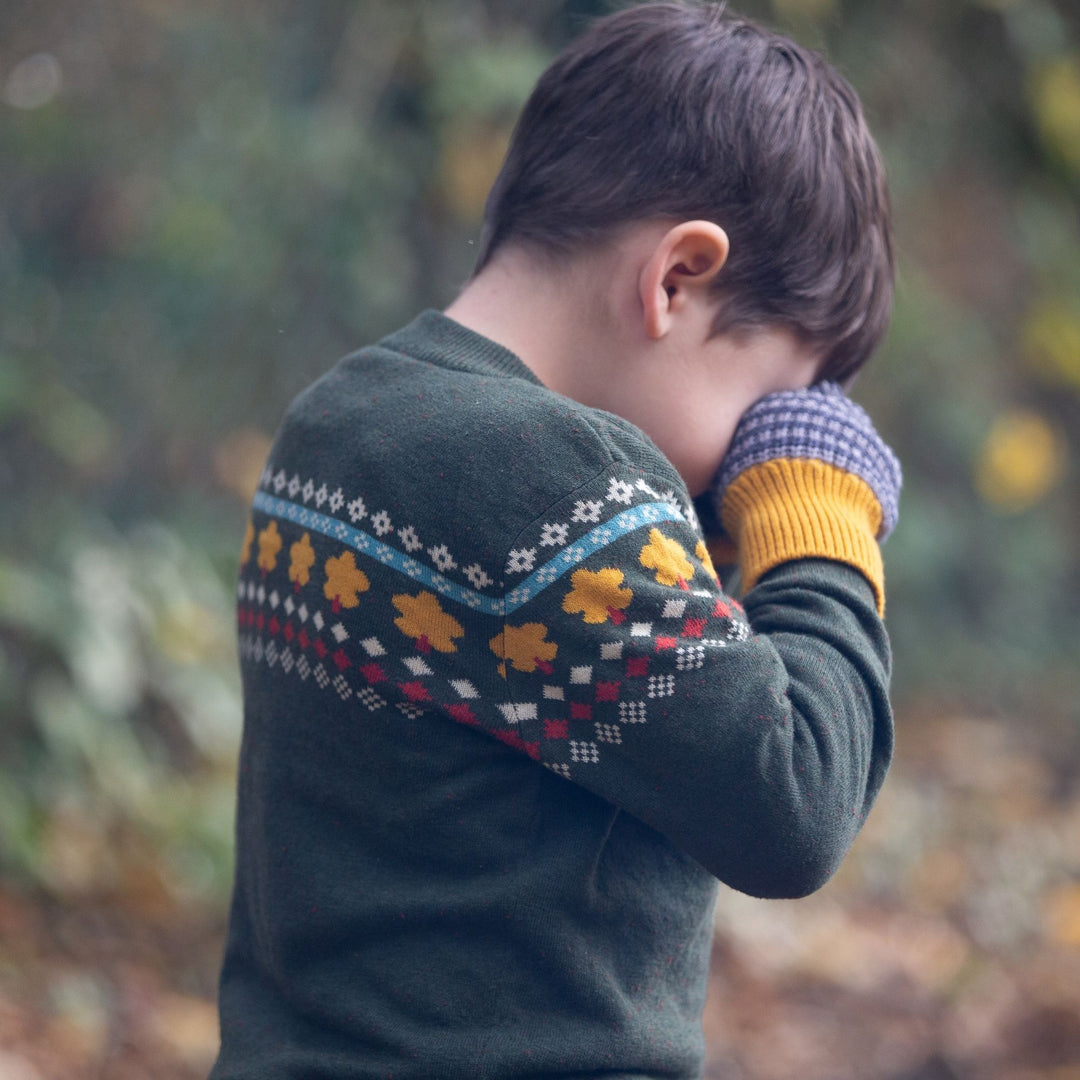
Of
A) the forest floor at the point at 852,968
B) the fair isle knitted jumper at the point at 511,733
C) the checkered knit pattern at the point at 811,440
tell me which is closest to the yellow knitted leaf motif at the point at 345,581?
the fair isle knitted jumper at the point at 511,733

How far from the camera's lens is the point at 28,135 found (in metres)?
2.98

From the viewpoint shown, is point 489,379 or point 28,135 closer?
point 489,379

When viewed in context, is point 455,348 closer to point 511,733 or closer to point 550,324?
point 550,324

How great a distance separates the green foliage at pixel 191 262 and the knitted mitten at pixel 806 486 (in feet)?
5.52

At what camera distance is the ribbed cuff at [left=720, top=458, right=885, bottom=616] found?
1.07 m

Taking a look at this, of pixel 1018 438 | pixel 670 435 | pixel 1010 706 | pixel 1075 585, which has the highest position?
pixel 670 435

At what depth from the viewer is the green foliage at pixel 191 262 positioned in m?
2.58

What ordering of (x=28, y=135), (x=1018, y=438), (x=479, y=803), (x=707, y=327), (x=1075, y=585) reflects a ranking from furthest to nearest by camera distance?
(x=1075, y=585) < (x=1018, y=438) < (x=28, y=135) < (x=707, y=327) < (x=479, y=803)

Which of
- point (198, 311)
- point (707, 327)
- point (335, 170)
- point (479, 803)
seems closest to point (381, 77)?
point (335, 170)

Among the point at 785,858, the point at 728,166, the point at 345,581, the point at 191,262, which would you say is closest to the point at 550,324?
the point at 728,166

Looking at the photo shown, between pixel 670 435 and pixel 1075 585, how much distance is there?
→ 3.92 m

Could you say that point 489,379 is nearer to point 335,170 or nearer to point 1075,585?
point 335,170

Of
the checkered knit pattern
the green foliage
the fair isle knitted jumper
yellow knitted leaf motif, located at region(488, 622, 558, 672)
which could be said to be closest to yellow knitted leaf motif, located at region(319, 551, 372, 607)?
the fair isle knitted jumper

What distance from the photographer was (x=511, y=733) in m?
0.98
